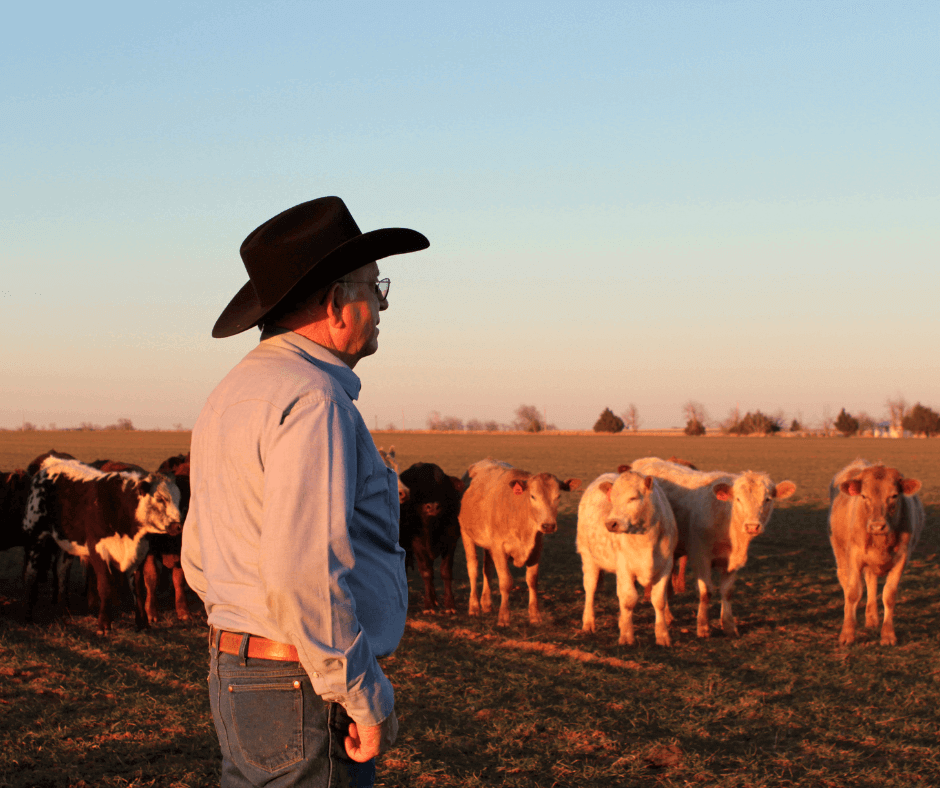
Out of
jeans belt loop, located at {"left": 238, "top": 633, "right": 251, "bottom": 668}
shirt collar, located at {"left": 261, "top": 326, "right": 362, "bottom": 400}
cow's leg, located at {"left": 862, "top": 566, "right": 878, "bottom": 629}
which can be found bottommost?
cow's leg, located at {"left": 862, "top": 566, "right": 878, "bottom": 629}

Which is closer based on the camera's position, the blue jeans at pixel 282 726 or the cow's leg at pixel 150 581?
the blue jeans at pixel 282 726

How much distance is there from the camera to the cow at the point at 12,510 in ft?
34.5

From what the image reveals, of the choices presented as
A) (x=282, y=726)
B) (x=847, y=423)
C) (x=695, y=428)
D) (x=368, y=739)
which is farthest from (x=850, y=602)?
(x=847, y=423)

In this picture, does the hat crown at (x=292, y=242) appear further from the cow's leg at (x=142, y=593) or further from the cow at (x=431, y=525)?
the cow at (x=431, y=525)

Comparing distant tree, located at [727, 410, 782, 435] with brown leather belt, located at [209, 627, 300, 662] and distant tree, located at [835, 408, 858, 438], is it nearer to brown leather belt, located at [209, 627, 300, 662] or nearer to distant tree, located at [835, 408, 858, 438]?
distant tree, located at [835, 408, 858, 438]

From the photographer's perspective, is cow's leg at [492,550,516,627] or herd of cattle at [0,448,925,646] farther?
cow's leg at [492,550,516,627]

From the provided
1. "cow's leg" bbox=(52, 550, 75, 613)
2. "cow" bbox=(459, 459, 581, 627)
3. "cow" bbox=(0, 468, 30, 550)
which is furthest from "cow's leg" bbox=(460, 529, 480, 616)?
"cow" bbox=(0, 468, 30, 550)

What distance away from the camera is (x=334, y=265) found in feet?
7.34

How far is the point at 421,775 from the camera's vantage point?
535 cm

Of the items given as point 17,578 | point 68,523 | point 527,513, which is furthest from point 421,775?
point 17,578

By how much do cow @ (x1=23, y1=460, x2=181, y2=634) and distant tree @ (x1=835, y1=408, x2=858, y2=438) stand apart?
118252 mm

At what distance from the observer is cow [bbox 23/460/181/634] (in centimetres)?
934

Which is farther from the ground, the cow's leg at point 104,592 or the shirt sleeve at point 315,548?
the shirt sleeve at point 315,548

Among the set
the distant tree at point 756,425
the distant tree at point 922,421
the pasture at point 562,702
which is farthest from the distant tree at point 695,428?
the pasture at point 562,702
